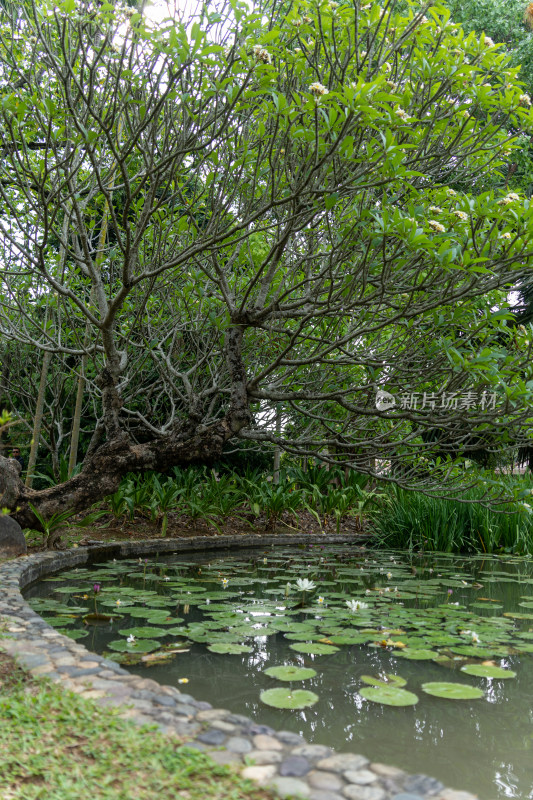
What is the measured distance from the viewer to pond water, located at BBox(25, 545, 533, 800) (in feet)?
7.14

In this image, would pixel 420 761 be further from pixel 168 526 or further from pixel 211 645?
pixel 168 526

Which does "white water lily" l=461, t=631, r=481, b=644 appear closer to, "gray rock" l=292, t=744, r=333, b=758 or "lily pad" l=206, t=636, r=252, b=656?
"lily pad" l=206, t=636, r=252, b=656

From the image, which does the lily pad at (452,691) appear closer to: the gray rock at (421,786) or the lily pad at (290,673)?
the lily pad at (290,673)

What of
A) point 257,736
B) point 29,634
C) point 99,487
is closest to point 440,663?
point 257,736

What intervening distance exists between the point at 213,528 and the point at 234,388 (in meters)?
2.71

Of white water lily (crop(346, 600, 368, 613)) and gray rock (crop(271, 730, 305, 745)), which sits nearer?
gray rock (crop(271, 730, 305, 745))

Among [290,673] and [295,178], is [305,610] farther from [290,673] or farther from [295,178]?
[295,178]

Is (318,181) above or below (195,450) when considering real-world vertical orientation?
above

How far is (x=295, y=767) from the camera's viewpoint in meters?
1.65

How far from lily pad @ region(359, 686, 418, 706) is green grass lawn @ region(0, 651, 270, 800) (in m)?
1.03

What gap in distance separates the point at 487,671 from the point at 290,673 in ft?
3.06

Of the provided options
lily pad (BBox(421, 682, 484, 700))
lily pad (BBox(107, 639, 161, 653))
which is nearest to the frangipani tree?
lily pad (BBox(421, 682, 484, 700))

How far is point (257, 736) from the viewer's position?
6.05 feet

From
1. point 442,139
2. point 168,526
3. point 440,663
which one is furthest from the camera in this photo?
point 168,526
